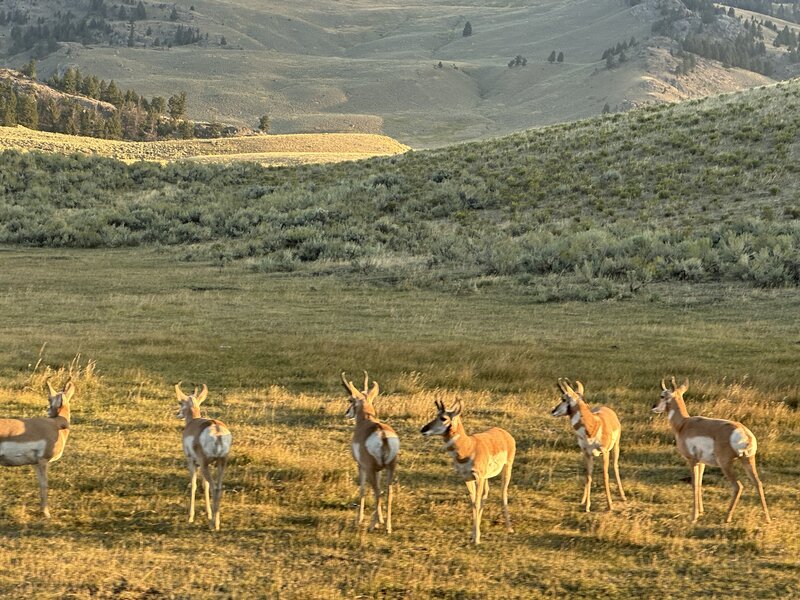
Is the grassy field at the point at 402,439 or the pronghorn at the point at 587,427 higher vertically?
the pronghorn at the point at 587,427

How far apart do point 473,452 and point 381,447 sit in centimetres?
94

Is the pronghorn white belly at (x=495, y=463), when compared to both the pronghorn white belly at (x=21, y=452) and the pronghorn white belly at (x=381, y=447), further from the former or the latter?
the pronghorn white belly at (x=21, y=452)

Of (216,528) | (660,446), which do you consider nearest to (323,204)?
(660,446)

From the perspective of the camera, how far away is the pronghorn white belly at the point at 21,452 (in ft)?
32.0

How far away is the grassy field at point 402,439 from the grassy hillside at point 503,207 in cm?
443

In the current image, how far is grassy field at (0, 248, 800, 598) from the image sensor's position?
28.1 ft

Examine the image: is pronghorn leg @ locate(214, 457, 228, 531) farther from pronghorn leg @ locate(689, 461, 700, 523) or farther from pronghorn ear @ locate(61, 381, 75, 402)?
pronghorn leg @ locate(689, 461, 700, 523)

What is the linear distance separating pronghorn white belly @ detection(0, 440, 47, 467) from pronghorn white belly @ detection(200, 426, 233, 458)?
1.85m

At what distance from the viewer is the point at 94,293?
3042 cm

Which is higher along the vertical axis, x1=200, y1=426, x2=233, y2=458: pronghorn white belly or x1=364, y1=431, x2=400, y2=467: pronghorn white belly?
x1=364, y1=431, x2=400, y2=467: pronghorn white belly

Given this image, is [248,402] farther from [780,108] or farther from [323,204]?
[780,108]

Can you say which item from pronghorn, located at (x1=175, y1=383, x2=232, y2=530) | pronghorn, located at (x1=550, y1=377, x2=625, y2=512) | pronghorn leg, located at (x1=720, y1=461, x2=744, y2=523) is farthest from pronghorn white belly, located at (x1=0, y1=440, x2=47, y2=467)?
pronghorn leg, located at (x1=720, y1=461, x2=744, y2=523)

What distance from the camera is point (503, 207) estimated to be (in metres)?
47.6

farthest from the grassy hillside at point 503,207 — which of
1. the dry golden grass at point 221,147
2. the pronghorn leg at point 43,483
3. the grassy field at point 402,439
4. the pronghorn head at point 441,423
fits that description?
the pronghorn leg at point 43,483
